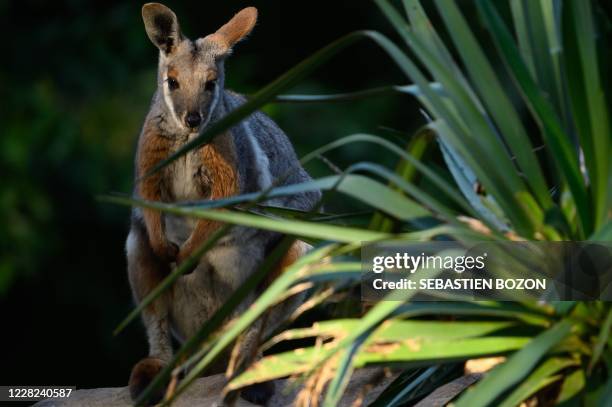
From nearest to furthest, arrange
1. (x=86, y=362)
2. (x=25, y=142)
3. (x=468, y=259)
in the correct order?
(x=468, y=259) → (x=25, y=142) → (x=86, y=362)

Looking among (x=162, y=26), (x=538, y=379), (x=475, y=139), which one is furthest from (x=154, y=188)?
(x=538, y=379)

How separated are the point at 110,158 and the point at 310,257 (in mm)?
8267

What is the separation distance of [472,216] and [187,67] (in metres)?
2.16

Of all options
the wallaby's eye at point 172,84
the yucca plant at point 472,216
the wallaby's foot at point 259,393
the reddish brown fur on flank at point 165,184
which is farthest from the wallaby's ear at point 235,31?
the yucca plant at point 472,216

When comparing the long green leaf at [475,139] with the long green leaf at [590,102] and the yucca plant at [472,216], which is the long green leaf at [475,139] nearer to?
the yucca plant at [472,216]

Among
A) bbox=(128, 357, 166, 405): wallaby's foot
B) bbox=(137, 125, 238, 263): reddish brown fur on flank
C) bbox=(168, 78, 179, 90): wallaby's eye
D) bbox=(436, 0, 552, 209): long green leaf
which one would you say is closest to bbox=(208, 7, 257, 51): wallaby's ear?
bbox=(168, 78, 179, 90): wallaby's eye

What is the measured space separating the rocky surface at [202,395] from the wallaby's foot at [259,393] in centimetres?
2

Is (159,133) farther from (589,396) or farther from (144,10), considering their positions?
(589,396)

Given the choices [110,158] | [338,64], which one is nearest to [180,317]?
[110,158]

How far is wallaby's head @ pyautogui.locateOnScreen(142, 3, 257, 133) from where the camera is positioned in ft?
16.5

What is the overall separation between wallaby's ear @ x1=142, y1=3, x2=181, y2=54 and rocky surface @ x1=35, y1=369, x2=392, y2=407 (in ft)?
4.28

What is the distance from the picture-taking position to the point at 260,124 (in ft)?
19.6

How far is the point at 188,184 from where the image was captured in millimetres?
5227

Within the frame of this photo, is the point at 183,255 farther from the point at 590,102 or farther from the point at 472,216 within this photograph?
the point at 590,102
